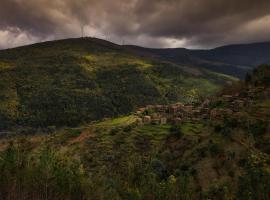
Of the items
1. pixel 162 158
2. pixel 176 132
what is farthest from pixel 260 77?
pixel 162 158

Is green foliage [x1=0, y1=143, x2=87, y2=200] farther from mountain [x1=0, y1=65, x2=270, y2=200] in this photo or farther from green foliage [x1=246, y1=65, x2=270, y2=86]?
green foliage [x1=246, y1=65, x2=270, y2=86]

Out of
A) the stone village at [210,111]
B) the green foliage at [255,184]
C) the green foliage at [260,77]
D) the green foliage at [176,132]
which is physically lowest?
the green foliage at [176,132]

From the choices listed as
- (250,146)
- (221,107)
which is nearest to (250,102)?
(221,107)

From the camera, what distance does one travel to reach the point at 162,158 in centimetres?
12350

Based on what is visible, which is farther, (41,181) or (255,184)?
(41,181)

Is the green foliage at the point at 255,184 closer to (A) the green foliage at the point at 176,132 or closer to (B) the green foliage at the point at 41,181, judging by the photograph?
(B) the green foliage at the point at 41,181

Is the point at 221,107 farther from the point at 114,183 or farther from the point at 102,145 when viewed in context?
the point at 114,183

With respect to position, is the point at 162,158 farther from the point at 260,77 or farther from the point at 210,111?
the point at 260,77

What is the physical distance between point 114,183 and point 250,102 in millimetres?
103880

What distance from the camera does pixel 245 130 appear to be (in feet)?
401

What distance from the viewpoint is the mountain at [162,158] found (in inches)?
2020

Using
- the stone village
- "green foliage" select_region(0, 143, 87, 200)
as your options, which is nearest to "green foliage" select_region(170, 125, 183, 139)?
the stone village

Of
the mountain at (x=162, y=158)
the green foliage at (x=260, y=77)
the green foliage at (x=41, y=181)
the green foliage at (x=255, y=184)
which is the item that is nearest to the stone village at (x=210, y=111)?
the mountain at (x=162, y=158)

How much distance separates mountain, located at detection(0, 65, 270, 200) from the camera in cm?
5131
